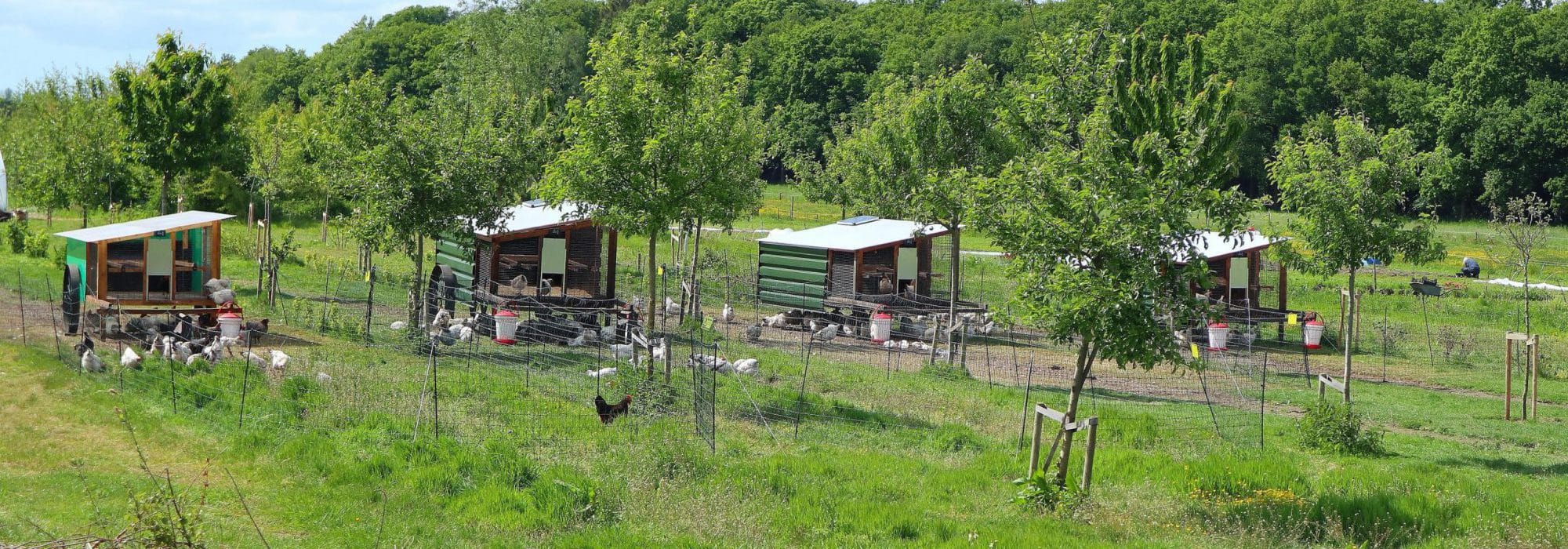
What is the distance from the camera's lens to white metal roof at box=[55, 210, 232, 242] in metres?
22.4

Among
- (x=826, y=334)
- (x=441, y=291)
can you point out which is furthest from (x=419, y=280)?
(x=826, y=334)

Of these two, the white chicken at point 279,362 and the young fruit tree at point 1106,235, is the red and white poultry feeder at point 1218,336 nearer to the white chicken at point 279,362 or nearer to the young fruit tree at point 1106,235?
the young fruit tree at point 1106,235

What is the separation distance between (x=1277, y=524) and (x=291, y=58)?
114m

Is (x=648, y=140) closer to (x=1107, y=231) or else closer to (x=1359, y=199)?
(x=1107, y=231)

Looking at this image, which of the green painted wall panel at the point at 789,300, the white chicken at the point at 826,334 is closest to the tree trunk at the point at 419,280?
the white chicken at the point at 826,334

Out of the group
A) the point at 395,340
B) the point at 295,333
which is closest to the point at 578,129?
the point at 395,340

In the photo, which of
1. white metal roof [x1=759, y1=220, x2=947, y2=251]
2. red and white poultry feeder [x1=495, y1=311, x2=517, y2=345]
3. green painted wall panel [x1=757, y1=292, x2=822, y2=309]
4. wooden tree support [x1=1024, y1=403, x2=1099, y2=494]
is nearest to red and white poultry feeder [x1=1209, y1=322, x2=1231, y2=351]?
white metal roof [x1=759, y1=220, x2=947, y2=251]

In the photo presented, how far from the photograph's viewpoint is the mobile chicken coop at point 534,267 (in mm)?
25906

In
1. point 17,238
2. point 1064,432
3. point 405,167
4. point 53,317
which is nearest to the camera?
point 1064,432

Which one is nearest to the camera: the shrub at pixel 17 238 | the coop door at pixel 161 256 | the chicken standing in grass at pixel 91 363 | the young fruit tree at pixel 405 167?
the chicken standing in grass at pixel 91 363

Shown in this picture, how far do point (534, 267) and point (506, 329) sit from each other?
140 inches

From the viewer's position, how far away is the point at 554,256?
26.8 meters

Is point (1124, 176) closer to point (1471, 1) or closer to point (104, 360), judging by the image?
point (104, 360)

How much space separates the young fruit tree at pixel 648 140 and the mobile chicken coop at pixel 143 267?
846 cm
